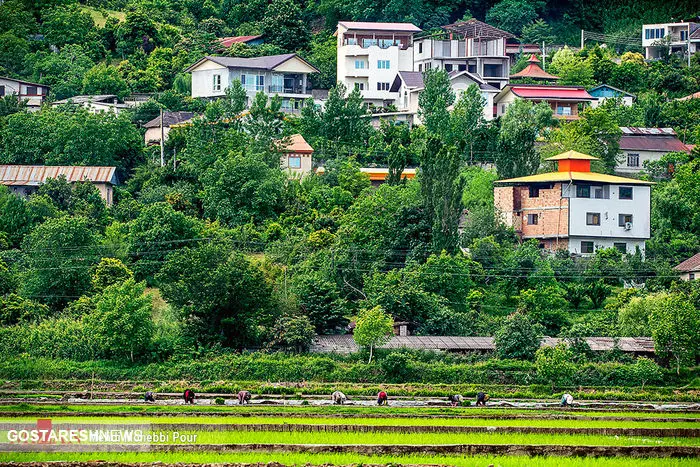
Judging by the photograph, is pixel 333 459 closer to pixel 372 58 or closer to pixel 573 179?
pixel 573 179

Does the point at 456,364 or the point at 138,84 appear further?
the point at 138,84

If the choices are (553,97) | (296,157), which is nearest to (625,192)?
(553,97)

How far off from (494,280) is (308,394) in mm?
15960

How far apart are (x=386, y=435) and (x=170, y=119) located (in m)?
45.8

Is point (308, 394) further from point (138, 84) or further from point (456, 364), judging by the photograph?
point (138, 84)

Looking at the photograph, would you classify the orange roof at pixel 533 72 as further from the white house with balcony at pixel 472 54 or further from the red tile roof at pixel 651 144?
the red tile roof at pixel 651 144

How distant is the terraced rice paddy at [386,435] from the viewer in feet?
95.2

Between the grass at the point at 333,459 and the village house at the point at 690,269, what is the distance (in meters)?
28.8

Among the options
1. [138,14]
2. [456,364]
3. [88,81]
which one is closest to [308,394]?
[456,364]

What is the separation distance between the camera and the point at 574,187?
2426 inches

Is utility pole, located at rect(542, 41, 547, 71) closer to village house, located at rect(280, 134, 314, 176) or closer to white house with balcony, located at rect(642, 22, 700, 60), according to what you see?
white house with balcony, located at rect(642, 22, 700, 60)

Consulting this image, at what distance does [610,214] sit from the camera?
6172 centimetres

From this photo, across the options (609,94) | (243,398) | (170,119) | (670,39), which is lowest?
(243,398)

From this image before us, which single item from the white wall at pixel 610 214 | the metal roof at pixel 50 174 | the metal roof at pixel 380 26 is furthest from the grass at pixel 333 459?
the metal roof at pixel 380 26
